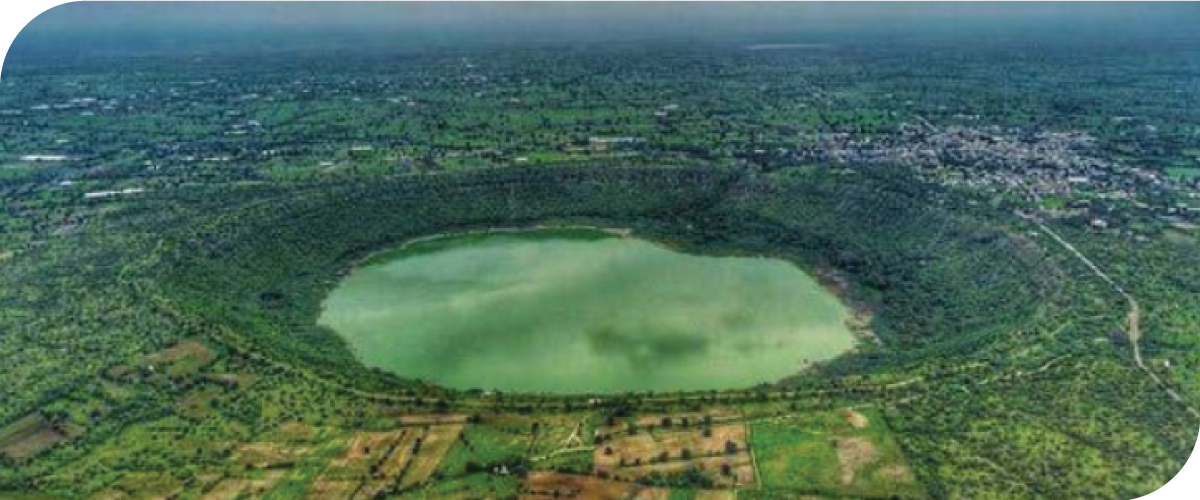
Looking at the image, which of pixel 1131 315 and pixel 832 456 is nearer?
pixel 832 456

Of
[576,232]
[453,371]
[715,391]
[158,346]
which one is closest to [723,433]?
[715,391]

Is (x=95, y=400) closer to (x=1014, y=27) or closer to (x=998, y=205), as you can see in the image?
(x=998, y=205)

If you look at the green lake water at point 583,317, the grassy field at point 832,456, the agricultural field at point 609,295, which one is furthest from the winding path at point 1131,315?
the green lake water at point 583,317

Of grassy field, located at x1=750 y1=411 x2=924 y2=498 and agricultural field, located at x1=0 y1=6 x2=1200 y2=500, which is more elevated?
agricultural field, located at x1=0 y1=6 x2=1200 y2=500

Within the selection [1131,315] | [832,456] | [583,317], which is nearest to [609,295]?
[583,317]

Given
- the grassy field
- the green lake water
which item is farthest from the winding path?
the green lake water

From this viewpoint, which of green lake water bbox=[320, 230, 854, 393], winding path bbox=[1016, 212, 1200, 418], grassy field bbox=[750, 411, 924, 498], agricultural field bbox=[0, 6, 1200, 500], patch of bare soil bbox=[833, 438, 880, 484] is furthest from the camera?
green lake water bbox=[320, 230, 854, 393]

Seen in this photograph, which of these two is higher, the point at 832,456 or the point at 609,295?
the point at 609,295

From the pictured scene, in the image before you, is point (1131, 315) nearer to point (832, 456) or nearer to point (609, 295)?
point (832, 456)

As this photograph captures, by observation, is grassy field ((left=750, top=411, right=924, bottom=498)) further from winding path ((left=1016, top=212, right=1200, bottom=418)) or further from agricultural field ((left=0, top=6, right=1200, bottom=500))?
winding path ((left=1016, top=212, right=1200, bottom=418))
